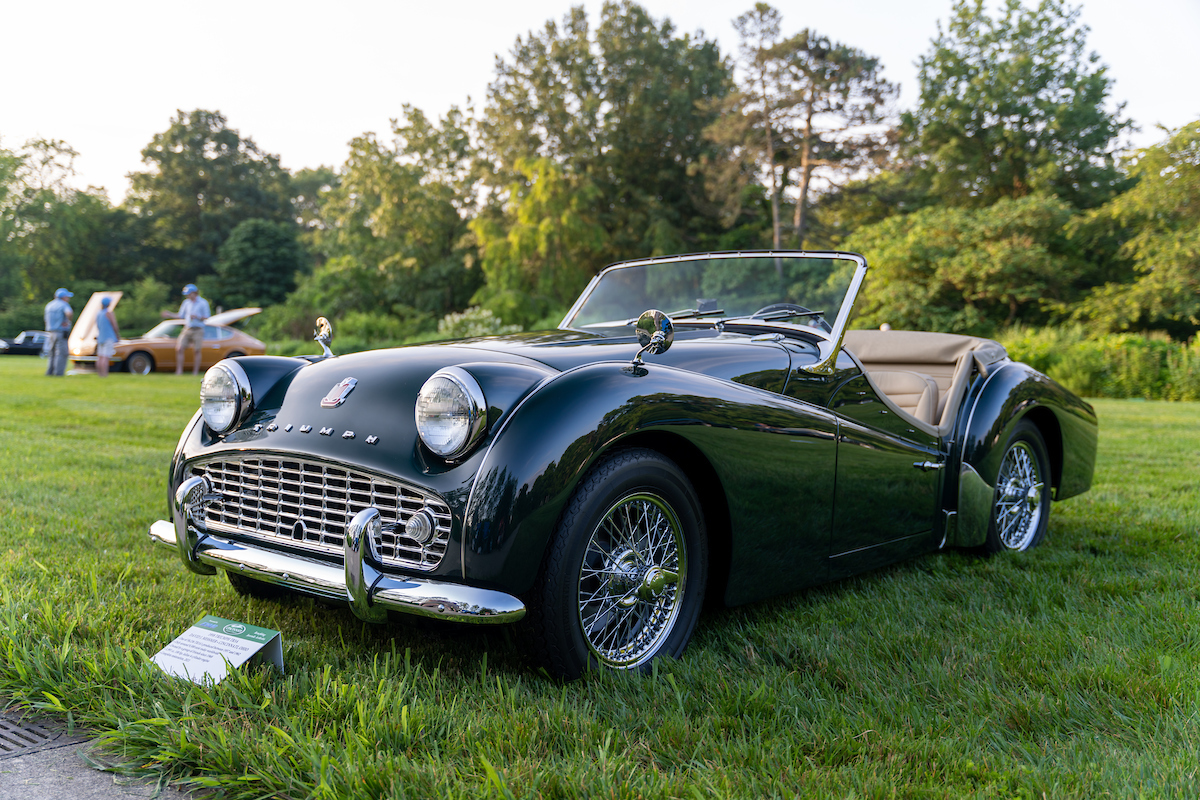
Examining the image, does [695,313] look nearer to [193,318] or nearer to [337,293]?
[193,318]

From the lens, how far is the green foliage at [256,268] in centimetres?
4028

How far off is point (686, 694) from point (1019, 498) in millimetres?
2602

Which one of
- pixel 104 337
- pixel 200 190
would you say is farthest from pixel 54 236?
pixel 104 337

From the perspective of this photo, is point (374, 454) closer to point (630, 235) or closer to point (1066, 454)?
point (1066, 454)

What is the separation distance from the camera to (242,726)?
1.88 m

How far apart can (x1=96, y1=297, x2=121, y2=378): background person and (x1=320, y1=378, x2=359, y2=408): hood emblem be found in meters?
14.0

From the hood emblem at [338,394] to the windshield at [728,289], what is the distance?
1.35 m

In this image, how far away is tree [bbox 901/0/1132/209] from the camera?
24562 mm

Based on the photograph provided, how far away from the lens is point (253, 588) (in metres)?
2.92

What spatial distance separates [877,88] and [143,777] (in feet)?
86.2

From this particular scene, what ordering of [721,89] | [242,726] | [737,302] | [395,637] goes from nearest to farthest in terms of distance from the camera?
[242,726] < [395,637] < [737,302] < [721,89]

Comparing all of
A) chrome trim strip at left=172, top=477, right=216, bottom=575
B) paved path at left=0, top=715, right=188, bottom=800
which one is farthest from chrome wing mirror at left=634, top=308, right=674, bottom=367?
paved path at left=0, top=715, right=188, bottom=800

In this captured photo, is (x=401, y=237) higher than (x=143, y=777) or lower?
higher

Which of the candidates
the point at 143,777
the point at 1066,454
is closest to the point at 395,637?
the point at 143,777
